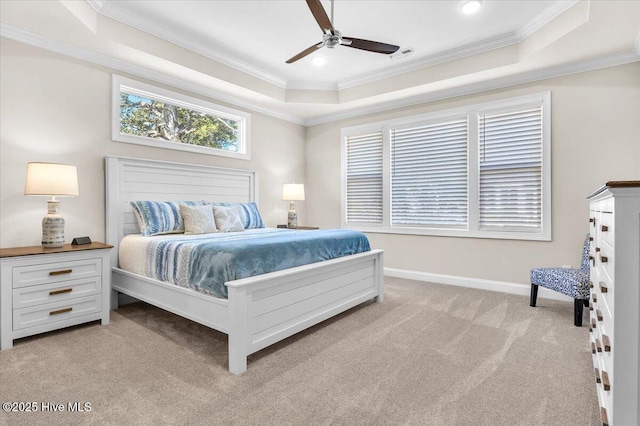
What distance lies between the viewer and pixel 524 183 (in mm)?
3814

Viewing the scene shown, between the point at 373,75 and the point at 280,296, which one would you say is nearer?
the point at 280,296

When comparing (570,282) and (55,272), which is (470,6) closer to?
(570,282)

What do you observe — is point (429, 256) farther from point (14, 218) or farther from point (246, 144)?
point (14, 218)

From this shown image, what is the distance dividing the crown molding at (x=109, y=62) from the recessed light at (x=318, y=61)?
1.22 metres

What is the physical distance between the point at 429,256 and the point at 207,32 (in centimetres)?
388

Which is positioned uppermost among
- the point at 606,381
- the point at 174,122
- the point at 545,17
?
the point at 545,17

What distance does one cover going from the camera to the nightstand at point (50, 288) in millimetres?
2404

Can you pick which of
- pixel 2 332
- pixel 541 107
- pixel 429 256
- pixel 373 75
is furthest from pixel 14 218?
pixel 541 107

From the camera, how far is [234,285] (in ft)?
6.66

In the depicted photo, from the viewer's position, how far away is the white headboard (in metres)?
3.35

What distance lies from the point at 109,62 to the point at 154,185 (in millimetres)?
1338

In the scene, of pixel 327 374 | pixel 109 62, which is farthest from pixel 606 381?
pixel 109 62

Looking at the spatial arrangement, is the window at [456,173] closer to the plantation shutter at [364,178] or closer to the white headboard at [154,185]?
the plantation shutter at [364,178]

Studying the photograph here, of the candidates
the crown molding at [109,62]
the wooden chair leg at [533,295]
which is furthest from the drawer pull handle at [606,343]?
the crown molding at [109,62]
